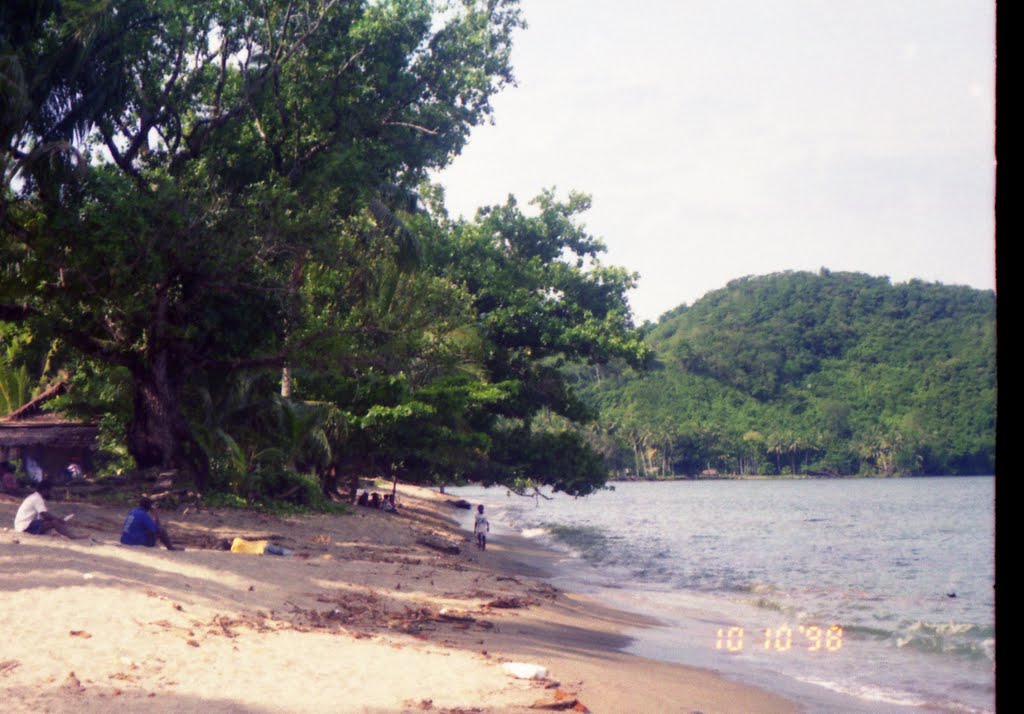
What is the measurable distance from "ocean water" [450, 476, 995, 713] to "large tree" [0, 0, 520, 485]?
28.4ft

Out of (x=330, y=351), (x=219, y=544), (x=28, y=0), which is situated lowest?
(x=219, y=544)

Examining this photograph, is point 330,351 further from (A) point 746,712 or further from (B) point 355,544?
(A) point 746,712

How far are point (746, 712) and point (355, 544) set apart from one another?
370 inches

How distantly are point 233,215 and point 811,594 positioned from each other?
14.2 meters

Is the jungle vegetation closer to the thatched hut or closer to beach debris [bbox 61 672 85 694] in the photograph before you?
the thatched hut

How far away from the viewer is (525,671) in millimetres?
7711

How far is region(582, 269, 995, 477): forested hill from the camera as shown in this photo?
75.1 metres

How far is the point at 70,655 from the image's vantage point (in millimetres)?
6223

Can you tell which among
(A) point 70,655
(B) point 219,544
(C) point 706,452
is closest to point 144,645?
(A) point 70,655

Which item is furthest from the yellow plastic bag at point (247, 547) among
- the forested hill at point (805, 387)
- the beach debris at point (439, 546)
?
the forested hill at point (805, 387)

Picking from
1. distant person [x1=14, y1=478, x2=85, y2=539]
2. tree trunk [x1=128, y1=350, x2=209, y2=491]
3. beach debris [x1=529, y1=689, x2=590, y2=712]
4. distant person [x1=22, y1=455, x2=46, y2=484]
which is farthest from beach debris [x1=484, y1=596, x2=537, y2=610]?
distant person [x1=22, y1=455, x2=46, y2=484]

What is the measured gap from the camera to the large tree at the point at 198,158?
13.9 metres

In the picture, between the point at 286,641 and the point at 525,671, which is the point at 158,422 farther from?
the point at 525,671

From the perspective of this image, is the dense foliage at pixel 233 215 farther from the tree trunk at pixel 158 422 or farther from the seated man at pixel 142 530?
the seated man at pixel 142 530
